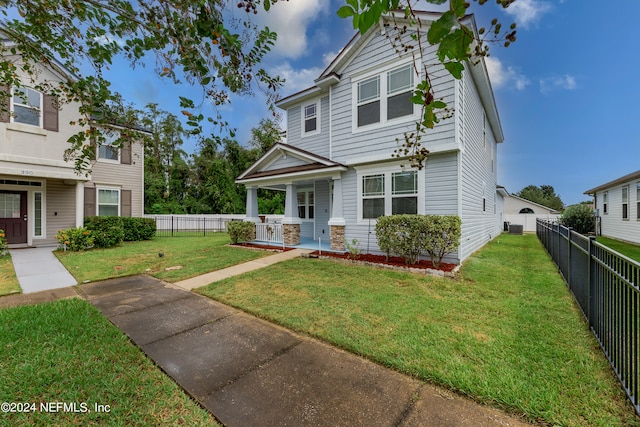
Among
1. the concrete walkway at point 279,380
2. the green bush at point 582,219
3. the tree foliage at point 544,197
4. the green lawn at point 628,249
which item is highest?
the tree foliage at point 544,197

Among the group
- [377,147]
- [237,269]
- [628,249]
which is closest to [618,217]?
[628,249]

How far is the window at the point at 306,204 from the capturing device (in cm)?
1270

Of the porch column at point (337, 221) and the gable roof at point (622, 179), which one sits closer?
the porch column at point (337, 221)

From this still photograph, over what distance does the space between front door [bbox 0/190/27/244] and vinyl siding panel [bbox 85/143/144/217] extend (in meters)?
2.33

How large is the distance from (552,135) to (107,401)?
41850 millimetres

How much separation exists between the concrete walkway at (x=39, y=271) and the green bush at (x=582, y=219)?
88.7ft

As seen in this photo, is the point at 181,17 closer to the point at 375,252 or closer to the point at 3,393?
the point at 3,393

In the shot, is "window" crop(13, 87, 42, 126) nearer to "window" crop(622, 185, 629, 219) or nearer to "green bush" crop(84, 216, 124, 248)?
"green bush" crop(84, 216, 124, 248)

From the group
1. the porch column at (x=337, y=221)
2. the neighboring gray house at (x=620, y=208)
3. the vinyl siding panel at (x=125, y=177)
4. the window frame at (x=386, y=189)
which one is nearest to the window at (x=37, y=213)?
the vinyl siding panel at (x=125, y=177)

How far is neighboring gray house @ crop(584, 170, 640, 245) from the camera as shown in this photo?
512 inches

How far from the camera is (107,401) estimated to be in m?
2.45

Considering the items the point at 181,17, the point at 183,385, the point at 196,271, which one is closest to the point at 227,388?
the point at 183,385

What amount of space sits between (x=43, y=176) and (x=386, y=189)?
13.0 meters

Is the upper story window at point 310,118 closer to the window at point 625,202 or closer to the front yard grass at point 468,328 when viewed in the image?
the front yard grass at point 468,328
